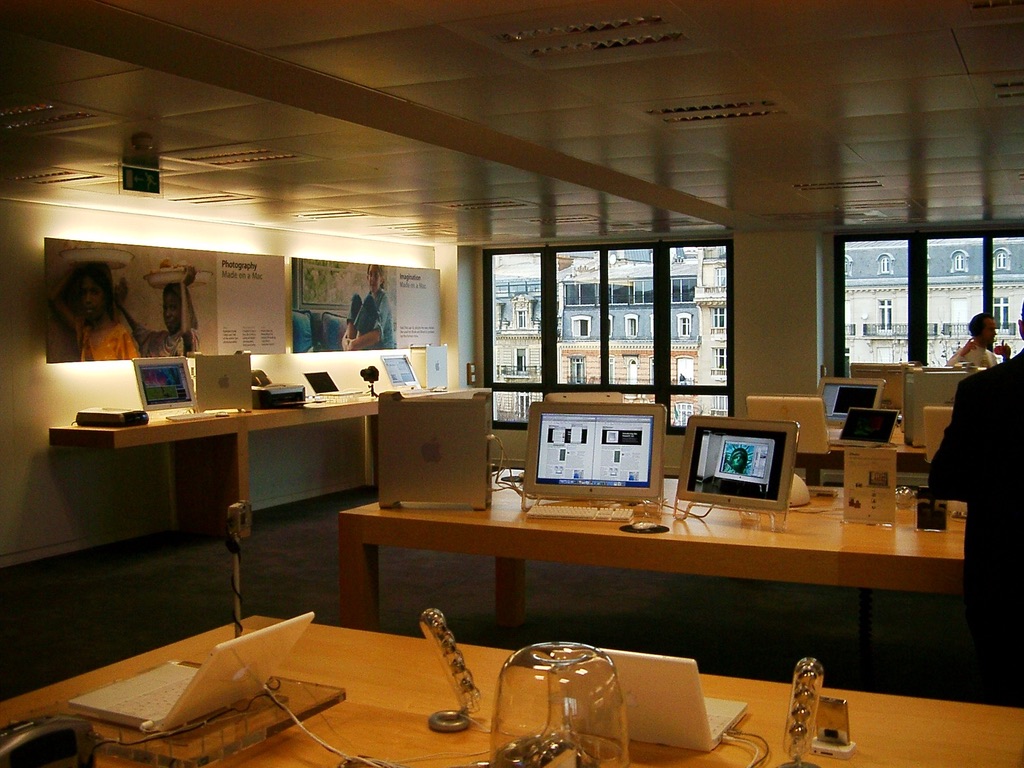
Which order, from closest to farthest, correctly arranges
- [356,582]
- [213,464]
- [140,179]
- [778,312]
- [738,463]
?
[738,463] → [356,582] → [140,179] → [213,464] → [778,312]

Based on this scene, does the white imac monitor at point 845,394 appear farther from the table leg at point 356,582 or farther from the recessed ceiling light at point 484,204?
the table leg at point 356,582

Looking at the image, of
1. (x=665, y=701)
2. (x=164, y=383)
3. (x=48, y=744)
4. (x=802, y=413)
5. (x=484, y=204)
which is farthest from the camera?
(x=484, y=204)

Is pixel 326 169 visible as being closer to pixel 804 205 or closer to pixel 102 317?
pixel 102 317

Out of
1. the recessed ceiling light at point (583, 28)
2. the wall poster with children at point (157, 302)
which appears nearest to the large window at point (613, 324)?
the wall poster with children at point (157, 302)

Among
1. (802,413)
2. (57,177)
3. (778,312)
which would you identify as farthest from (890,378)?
(57,177)

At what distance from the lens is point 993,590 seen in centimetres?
323

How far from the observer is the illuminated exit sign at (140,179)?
6133 millimetres

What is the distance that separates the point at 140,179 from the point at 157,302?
2509 millimetres

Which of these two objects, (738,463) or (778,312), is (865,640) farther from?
(778,312)

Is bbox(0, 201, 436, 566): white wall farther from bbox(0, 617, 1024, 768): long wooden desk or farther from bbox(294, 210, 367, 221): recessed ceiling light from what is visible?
bbox(0, 617, 1024, 768): long wooden desk

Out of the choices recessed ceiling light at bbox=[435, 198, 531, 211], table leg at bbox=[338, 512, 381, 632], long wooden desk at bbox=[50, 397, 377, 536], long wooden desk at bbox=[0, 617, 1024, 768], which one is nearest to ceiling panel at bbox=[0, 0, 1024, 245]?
recessed ceiling light at bbox=[435, 198, 531, 211]

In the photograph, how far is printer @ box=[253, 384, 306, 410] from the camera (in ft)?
29.4

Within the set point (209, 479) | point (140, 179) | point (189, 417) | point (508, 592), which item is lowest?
point (508, 592)

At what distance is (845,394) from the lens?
789 cm
